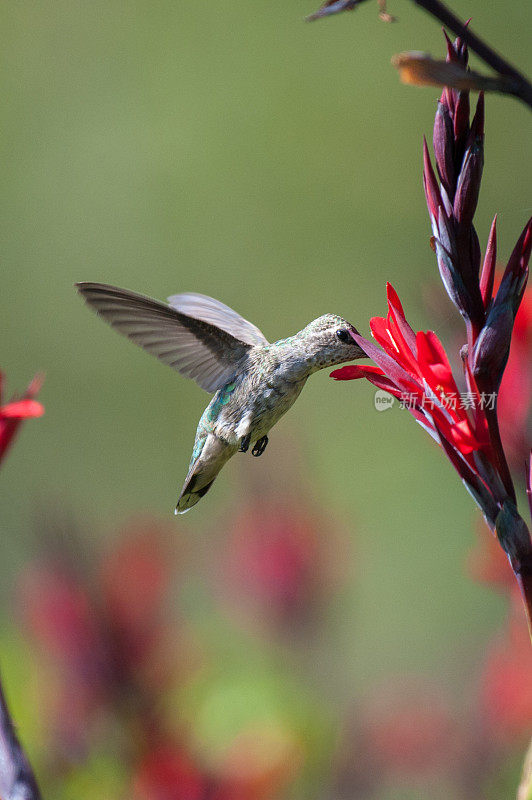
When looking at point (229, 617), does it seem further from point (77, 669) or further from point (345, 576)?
point (77, 669)

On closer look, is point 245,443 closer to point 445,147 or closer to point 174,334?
point 174,334

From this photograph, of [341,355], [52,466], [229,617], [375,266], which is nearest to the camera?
[341,355]

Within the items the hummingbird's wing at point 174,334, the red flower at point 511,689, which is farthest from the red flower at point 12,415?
the red flower at point 511,689

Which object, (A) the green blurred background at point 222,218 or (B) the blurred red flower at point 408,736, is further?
(A) the green blurred background at point 222,218

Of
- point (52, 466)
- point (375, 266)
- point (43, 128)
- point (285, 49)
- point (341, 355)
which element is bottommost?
point (52, 466)

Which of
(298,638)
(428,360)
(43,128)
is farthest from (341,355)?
(43,128)

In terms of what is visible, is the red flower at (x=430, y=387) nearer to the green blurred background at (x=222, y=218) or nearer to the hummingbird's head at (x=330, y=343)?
the hummingbird's head at (x=330, y=343)

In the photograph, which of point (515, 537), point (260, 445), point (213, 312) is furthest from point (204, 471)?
point (515, 537)
